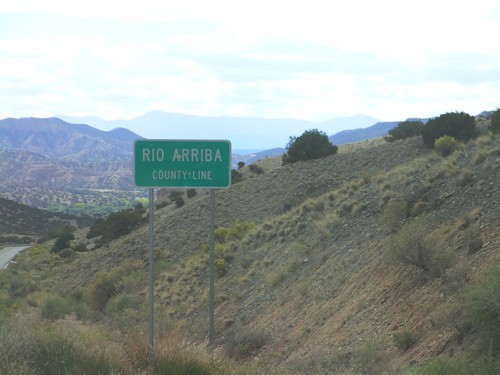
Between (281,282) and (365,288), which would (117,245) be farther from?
(365,288)

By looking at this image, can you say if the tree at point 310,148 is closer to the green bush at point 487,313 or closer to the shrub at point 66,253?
the shrub at point 66,253

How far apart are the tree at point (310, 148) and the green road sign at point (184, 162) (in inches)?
1309

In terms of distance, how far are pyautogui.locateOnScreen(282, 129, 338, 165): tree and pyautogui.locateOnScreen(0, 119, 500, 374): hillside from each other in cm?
1096

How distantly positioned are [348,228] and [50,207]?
6814 inches

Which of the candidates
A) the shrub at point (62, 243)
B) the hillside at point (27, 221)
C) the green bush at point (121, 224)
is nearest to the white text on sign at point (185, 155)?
the green bush at point (121, 224)

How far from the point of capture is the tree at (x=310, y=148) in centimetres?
4247

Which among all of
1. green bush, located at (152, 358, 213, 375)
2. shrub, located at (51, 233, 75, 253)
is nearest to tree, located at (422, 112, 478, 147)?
green bush, located at (152, 358, 213, 375)

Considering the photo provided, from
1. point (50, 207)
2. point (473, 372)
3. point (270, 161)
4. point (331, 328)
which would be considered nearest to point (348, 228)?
point (331, 328)

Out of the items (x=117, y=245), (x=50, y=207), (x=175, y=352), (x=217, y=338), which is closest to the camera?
(x=175, y=352)

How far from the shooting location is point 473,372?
20.4 feet

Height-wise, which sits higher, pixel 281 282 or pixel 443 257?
pixel 443 257

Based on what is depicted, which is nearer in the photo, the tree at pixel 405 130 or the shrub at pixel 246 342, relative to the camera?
the shrub at pixel 246 342

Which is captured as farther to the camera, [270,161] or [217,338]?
[270,161]

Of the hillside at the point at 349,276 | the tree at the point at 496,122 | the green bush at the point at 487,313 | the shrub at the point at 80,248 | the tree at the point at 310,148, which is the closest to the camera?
the green bush at the point at 487,313
